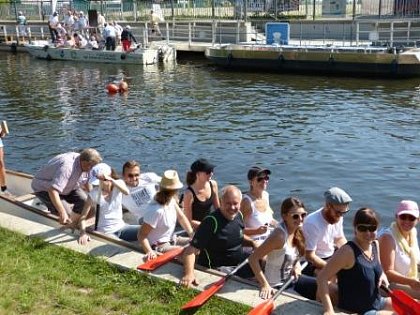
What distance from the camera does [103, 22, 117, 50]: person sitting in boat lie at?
112 ft

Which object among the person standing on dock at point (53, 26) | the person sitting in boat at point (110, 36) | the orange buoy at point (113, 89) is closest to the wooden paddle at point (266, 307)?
the orange buoy at point (113, 89)

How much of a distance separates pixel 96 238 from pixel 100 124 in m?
12.3

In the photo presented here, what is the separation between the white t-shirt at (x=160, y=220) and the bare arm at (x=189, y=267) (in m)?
0.78

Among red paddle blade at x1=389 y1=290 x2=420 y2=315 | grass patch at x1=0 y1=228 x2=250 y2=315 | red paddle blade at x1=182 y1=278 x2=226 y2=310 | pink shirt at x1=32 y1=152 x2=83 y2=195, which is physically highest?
pink shirt at x1=32 y1=152 x2=83 y2=195

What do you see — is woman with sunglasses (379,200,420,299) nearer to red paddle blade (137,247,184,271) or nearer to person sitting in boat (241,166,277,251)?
person sitting in boat (241,166,277,251)

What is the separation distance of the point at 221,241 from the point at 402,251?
2.02 meters

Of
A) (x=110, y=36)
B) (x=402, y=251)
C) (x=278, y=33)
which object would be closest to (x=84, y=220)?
(x=402, y=251)

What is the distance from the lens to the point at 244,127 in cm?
1880

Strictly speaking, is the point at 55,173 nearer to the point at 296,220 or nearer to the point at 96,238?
the point at 96,238

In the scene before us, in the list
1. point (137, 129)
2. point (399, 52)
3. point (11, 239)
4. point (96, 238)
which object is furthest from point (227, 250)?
point (399, 52)

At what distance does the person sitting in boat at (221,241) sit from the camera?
6594 mm

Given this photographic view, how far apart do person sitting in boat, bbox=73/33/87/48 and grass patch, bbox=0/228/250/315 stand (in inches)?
1204

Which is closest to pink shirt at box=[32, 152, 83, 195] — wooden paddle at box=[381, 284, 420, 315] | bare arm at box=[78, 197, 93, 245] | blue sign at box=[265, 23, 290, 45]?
bare arm at box=[78, 197, 93, 245]

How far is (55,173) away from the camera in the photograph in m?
8.77
